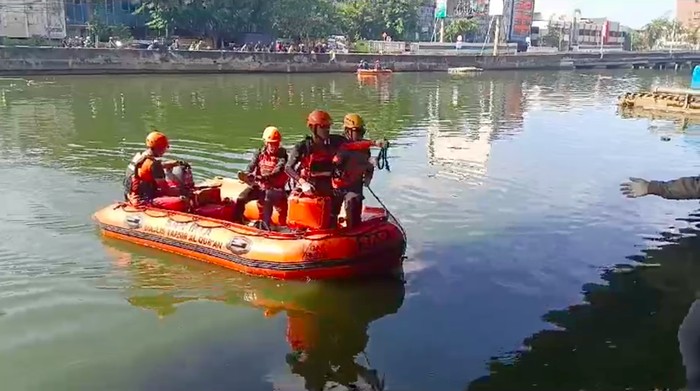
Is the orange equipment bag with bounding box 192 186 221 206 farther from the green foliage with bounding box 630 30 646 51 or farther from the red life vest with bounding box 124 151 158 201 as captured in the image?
the green foliage with bounding box 630 30 646 51

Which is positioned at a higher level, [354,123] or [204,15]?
[204,15]

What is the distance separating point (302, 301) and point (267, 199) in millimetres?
1604

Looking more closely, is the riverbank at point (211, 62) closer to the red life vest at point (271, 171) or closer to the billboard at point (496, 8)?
the billboard at point (496, 8)

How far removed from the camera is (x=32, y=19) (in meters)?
47.8

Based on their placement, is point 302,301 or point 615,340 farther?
point 302,301

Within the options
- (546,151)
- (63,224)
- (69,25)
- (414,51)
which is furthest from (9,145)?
(414,51)

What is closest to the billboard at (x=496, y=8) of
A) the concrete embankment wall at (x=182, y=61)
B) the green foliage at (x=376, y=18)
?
the green foliage at (x=376, y=18)

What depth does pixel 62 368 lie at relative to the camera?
6488 mm

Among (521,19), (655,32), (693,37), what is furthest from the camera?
(655,32)

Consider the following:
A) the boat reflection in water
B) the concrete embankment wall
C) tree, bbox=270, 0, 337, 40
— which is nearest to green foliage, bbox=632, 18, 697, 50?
the concrete embankment wall

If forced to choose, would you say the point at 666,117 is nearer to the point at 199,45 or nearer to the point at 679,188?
the point at 679,188

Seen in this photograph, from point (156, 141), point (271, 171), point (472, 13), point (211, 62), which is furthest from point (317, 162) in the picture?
point (472, 13)

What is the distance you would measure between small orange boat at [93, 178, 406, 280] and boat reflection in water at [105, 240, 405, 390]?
16 cm

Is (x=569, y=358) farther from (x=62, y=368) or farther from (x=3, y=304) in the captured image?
(x=3, y=304)
